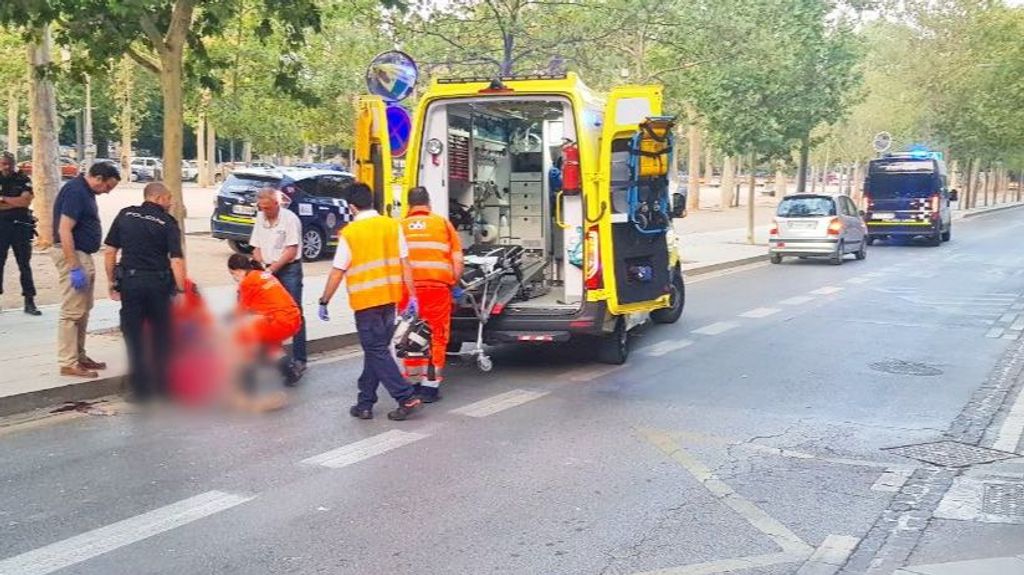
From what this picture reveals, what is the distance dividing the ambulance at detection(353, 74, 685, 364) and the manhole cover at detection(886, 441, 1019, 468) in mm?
2973

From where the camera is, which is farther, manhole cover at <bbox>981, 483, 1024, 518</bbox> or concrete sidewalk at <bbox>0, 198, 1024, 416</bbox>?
concrete sidewalk at <bbox>0, 198, 1024, 416</bbox>

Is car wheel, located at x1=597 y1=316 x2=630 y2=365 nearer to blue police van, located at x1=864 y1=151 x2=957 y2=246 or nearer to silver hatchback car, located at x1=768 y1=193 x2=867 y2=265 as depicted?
silver hatchback car, located at x1=768 y1=193 x2=867 y2=265

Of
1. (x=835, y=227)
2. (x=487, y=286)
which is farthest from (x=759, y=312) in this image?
(x=835, y=227)

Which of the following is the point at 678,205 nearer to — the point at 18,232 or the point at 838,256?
the point at 18,232

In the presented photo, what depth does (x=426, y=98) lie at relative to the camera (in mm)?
9203

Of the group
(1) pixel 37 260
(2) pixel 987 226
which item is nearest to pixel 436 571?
(1) pixel 37 260

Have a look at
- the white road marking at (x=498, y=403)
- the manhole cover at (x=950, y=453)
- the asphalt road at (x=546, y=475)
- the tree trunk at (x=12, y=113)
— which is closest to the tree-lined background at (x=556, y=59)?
the tree trunk at (x=12, y=113)

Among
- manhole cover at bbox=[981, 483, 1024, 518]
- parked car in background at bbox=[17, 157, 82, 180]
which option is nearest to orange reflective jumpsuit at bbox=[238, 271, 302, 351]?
parked car in background at bbox=[17, 157, 82, 180]

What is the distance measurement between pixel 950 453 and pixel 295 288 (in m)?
5.49

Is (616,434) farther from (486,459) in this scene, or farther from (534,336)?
(534,336)

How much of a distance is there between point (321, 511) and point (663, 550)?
1.80 meters

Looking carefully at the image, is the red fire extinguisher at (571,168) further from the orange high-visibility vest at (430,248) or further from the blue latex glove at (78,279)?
the blue latex glove at (78,279)

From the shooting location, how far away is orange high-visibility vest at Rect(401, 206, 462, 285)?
762cm

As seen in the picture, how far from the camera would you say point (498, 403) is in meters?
7.72
